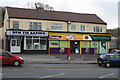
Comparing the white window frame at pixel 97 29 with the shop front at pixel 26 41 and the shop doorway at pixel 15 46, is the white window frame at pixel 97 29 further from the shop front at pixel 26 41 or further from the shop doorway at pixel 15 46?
the shop doorway at pixel 15 46

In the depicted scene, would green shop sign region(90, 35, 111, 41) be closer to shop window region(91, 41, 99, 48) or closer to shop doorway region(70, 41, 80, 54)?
shop window region(91, 41, 99, 48)

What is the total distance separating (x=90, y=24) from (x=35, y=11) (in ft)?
36.2

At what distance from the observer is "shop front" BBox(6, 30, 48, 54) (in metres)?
29.0

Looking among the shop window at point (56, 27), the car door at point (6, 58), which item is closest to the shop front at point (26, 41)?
the shop window at point (56, 27)

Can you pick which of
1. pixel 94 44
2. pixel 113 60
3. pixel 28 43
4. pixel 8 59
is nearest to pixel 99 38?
pixel 94 44

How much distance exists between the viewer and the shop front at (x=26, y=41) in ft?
95.0

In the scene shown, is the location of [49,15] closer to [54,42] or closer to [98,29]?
[54,42]

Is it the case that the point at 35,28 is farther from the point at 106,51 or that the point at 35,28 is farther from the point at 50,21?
the point at 106,51

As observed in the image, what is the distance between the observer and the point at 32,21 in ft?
104

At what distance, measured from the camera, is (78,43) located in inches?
1303

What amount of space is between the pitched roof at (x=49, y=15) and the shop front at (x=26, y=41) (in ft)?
11.8

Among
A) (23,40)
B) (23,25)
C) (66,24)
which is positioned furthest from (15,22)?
(66,24)

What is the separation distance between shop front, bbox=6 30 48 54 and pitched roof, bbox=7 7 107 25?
3.60m

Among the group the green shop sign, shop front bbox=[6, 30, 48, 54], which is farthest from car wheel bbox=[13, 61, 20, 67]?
the green shop sign
